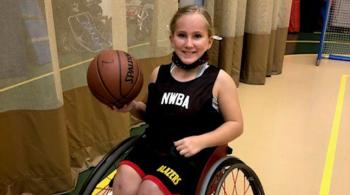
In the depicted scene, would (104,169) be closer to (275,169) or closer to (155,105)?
(155,105)

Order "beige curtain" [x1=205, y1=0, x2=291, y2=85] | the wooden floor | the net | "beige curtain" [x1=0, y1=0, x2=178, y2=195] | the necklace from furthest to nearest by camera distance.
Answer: the net
"beige curtain" [x1=205, y1=0, x2=291, y2=85]
the wooden floor
"beige curtain" [x1=0, y1=0, x2=178, y2=195]
the necklace

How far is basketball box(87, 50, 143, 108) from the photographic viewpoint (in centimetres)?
121

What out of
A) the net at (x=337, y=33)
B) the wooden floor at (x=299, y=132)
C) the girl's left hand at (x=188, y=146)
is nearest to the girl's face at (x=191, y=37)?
the girl's left hand at (x=188, y=146)

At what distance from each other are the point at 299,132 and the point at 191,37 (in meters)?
1.51

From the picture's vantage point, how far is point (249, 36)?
3260mm

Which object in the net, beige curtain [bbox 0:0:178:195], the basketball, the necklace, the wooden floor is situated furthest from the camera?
the net

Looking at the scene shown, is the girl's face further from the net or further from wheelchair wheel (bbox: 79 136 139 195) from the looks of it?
the net

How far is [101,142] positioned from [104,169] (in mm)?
876

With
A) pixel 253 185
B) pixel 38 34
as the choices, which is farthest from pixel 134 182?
pixel 38 34

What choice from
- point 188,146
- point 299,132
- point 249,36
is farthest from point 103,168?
point 249,36

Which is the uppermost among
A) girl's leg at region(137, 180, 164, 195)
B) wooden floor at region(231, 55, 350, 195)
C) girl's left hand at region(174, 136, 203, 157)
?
girl's left hand at region(174, 136, 203, 157)

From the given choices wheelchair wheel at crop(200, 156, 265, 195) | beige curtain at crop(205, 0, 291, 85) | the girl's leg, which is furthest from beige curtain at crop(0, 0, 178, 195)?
beige curtain at crop(205, 0, 291, 85)

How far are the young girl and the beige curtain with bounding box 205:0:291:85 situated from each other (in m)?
1.59

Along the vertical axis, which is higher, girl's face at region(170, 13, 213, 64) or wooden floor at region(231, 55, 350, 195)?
girl's face at region(170, 13, 213, 64)
